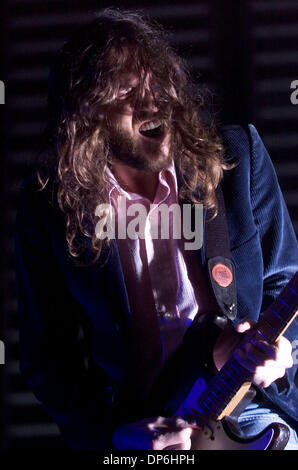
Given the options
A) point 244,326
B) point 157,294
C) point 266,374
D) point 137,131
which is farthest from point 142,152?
point 266,374

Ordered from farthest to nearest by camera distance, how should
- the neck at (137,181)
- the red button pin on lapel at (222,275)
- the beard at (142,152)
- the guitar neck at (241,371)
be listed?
the neck at (137,181), the beard at (142,152), the red button pin on lapel at (222,275), the guitar neck at (241,371)

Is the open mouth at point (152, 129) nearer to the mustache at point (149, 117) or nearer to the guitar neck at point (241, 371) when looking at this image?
the mustache at point (149, 117)

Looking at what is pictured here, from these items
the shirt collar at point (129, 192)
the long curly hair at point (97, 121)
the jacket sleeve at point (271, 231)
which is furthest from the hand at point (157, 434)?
the shirt collar at point (129, 192)

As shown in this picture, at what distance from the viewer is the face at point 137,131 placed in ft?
5.93

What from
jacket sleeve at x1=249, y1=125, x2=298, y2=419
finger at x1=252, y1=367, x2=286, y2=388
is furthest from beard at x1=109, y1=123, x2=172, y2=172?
finger at x1=252, y1=367, x2=286, y2=388

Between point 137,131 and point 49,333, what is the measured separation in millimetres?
681

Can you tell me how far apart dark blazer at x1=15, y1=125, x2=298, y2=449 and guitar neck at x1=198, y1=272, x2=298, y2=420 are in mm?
147

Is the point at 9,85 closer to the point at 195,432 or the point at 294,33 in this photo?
the point at 294,33

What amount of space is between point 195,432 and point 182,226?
1.88ft

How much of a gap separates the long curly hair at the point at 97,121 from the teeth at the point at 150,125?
0.15 feet

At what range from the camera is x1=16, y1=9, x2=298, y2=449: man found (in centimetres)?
173

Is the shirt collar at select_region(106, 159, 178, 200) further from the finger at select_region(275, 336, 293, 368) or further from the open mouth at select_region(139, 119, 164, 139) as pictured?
the finger at select_region(275, 336, 293, 368)

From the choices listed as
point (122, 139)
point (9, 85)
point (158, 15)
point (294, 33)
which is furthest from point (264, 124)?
point (9, 85)

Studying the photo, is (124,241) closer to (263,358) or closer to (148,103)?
(148,103)
